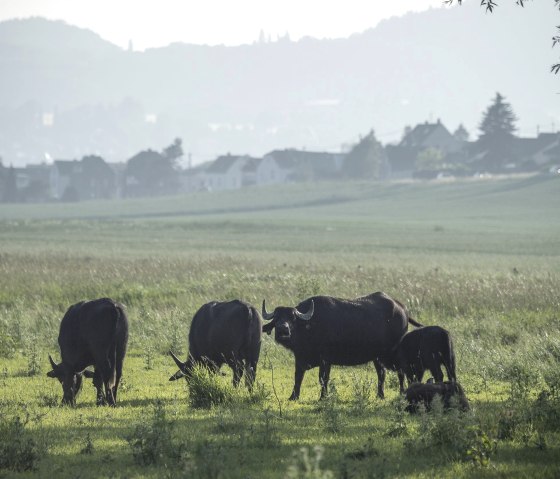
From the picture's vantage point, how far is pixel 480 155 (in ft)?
549

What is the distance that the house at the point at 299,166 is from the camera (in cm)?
18562

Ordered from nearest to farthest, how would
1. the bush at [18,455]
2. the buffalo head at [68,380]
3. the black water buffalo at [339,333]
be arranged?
the bush at [18,455]
the buffalo head at [68,380]
the black water buffalo at [339,333]

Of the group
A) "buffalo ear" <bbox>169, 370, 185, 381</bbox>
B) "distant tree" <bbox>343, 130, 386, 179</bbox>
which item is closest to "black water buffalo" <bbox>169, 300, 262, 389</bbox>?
"buffalo ear" <bbox>169, 370, 185, 381</bbox>

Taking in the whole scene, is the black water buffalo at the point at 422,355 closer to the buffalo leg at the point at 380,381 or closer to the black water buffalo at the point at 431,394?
the buffalo leg at the point at 380,381

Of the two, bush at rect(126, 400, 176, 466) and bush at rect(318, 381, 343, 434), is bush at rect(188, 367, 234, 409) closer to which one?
bush at rect(318, 381, 343, 434)

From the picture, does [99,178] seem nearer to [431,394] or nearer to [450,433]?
[431,394]

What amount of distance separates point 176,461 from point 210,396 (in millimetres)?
3761

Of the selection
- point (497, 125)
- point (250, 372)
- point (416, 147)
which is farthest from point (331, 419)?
point (416, 147)

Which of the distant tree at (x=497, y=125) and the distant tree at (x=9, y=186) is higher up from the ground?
the distant tree at (x=497, y=125)

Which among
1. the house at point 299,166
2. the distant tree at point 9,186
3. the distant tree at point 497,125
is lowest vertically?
the distant tree at point 9,186

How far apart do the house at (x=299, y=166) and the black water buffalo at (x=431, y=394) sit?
169 metres

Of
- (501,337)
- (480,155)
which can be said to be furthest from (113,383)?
(480,155)

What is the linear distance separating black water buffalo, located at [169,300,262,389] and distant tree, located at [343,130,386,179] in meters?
158

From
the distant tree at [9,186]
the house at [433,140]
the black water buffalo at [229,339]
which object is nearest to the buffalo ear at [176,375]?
the black water buffalo at [229,339]
